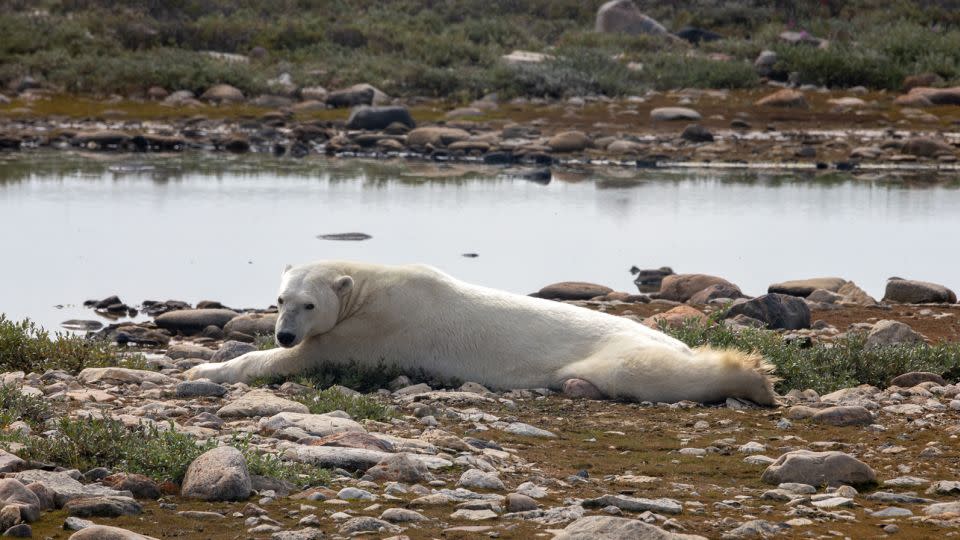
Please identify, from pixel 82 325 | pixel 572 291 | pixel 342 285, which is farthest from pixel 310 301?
pixel 572 291

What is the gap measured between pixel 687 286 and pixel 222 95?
22.3m

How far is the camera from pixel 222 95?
34.2 metres

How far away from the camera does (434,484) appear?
19.5ft

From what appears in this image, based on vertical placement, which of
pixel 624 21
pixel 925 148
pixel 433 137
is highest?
pixel 624 21

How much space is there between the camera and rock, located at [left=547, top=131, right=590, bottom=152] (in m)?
29.0

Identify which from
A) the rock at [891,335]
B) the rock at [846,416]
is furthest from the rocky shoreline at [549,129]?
the rock at [846,416]

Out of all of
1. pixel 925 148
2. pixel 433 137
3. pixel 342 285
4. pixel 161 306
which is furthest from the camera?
pixel 433 137

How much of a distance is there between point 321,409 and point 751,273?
10.3 meters

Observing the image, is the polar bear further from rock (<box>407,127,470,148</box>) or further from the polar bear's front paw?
rock (<box>407,127,470,148</box>)

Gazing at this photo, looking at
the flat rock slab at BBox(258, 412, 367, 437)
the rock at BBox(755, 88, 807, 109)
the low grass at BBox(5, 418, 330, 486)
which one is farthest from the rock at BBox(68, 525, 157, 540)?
the rock at BBox(755, 88, 807, 109)

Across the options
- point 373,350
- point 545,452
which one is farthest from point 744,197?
point 545,452

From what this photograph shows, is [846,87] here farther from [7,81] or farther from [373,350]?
[373,350]

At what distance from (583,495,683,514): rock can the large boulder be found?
837 cm

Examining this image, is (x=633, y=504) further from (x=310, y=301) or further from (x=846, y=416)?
(x=310, y=301)
